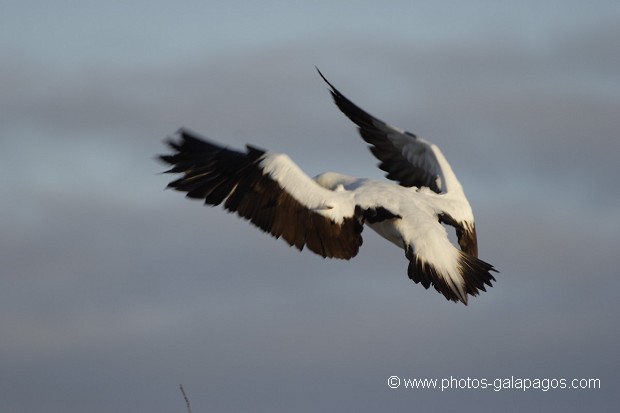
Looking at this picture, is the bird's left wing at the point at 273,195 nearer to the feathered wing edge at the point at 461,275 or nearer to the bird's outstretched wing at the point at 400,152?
the feathered wing edge at the point at 461,275

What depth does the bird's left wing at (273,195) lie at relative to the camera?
11.7m

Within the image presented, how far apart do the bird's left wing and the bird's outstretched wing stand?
175cm

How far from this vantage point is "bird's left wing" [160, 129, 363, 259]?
11.7m

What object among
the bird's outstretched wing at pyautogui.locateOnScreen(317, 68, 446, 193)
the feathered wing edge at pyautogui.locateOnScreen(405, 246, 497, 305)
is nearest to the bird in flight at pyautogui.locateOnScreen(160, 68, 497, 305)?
the feathered wing edge at pyautogui.locateOnScreen(405, 246, 497, 305)

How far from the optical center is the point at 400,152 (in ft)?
45.2

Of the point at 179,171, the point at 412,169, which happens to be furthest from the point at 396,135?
the point at 179,171

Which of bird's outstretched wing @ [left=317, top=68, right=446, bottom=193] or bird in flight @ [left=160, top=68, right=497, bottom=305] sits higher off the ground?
bird's outstretched wing @ [left=317, top=68, right=446, bottom=193]

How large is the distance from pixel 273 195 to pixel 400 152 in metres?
2.40

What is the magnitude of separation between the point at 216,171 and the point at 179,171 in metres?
0.32

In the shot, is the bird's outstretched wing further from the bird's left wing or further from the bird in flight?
the bird's left wing

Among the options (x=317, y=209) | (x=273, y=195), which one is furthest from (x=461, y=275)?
(x=273, y=195)

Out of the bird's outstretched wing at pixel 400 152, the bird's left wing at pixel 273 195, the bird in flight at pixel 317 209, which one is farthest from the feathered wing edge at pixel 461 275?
the bird's outstretched wing at pixel 400 152

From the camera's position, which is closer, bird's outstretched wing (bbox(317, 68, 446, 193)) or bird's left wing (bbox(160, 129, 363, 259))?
bird's left wing (bbox(160, 129, 363, 259))

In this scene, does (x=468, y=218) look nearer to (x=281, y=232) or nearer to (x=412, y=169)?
(x=412, y=169)
